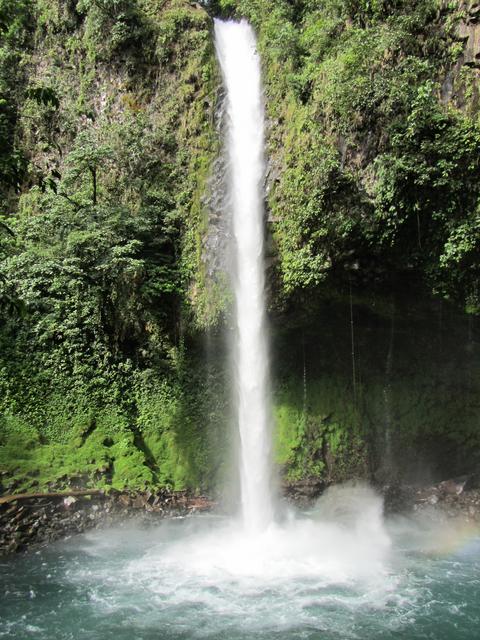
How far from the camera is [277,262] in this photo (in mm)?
11094

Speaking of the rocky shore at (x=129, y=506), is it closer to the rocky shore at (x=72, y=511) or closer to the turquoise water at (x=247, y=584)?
the rocky shore at (x=72, y=511)

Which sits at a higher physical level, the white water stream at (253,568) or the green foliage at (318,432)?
the green foliage at (318,432)

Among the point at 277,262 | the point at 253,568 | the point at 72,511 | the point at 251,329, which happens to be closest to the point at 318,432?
the point at 251,329

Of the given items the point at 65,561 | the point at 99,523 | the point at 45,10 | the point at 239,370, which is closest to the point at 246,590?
the point at 65,561

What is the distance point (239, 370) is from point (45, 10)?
1313cm

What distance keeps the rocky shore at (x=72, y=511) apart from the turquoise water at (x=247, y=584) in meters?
0.35

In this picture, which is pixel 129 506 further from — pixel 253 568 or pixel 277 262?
pixel 277 262

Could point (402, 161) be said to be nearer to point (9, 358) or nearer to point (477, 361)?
point (477, 361)

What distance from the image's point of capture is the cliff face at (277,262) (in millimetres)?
9898

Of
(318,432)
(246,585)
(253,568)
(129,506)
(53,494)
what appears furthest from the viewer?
(318,432)

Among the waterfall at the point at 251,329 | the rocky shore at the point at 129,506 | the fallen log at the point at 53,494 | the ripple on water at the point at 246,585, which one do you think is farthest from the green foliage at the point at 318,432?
the fallen log at the point at 53,494

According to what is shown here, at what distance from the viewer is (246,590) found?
25.6 feet

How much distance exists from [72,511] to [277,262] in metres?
6.47

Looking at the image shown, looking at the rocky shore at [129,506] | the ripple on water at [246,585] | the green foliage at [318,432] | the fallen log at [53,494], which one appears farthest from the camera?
the green foliage at [318,432]
